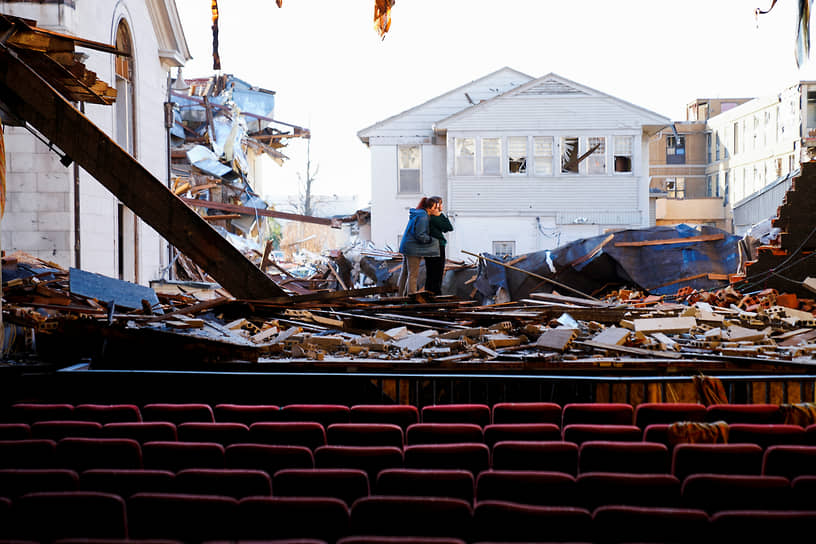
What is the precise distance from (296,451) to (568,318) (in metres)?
5.49

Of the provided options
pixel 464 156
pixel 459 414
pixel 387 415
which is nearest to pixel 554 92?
pixel 464 156

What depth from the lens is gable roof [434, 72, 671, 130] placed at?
2455 centimetres

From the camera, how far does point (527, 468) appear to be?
4.25 m

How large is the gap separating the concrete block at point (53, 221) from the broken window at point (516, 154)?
1541cm

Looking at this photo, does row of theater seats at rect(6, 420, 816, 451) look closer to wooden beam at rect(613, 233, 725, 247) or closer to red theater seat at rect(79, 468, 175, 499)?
red theater seat at rect(79, 468, 175, 499)

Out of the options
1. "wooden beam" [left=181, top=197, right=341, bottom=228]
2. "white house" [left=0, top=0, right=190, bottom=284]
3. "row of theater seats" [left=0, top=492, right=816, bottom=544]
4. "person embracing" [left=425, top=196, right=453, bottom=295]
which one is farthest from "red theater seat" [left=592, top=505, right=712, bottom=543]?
"wooden beam" [left=181, top=197, right=341, bottom=228]

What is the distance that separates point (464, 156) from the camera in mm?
24969

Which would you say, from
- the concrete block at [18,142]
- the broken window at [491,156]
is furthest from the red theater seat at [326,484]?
the broken window at [491,156]

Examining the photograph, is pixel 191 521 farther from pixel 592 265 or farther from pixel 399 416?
pixel 592 265

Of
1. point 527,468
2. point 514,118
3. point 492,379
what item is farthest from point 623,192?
point 527,468

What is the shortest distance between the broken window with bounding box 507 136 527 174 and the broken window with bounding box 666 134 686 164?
84.0 feet

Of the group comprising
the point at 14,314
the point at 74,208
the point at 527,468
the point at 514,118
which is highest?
the point at 514,118

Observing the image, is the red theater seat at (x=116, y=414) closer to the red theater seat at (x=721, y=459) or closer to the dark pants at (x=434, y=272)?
the red theater seat at (x=721, y=459)

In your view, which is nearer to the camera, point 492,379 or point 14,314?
point 492,379
